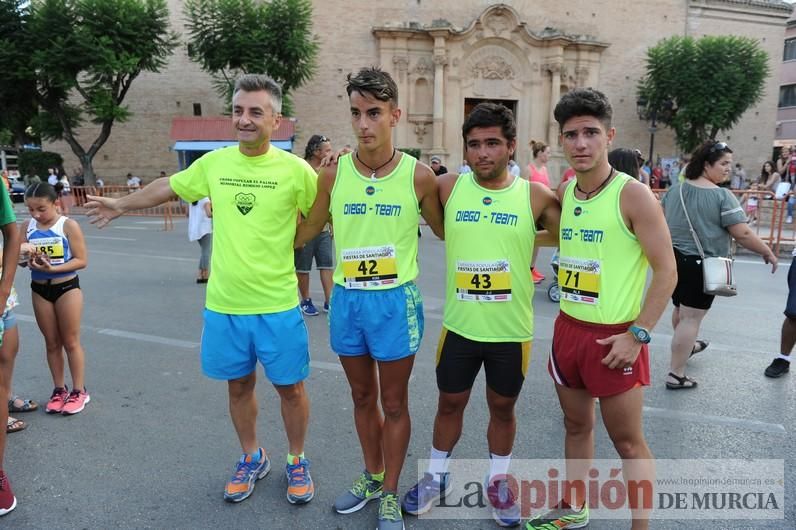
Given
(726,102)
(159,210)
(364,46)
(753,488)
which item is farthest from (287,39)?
(753,488)

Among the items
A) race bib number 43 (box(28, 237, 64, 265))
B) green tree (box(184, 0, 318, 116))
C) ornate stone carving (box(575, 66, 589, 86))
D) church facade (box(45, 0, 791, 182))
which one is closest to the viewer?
race bib number 43 (box(28, 237, 64, 265))

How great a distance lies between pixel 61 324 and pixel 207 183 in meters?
1.99

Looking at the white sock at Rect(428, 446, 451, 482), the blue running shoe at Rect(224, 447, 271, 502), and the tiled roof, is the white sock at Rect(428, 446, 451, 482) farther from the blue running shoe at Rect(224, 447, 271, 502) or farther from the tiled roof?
the tiled roof

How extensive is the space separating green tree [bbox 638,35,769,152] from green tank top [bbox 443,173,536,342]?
2824 centimetres

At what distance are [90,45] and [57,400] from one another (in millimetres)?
21614

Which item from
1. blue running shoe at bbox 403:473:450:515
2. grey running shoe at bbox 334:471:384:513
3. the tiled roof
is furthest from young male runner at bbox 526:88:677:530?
the tiled roof

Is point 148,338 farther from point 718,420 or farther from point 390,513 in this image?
point 718,420

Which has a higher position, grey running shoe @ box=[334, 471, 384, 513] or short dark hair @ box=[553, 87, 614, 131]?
short dark hair @ box=[553, 87, 614, 131]

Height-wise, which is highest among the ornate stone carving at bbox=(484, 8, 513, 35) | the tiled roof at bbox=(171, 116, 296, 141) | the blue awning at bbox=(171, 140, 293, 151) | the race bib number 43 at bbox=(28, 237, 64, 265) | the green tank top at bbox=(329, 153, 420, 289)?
the ornate stone carving at bbox=(484, 8, 513, 35)

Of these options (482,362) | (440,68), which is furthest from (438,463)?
(440,68)

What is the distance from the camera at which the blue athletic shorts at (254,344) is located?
289cm

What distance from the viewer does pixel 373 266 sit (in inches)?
107

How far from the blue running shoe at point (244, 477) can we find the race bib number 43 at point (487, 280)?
159 cm

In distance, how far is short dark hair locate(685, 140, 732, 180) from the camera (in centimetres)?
434
